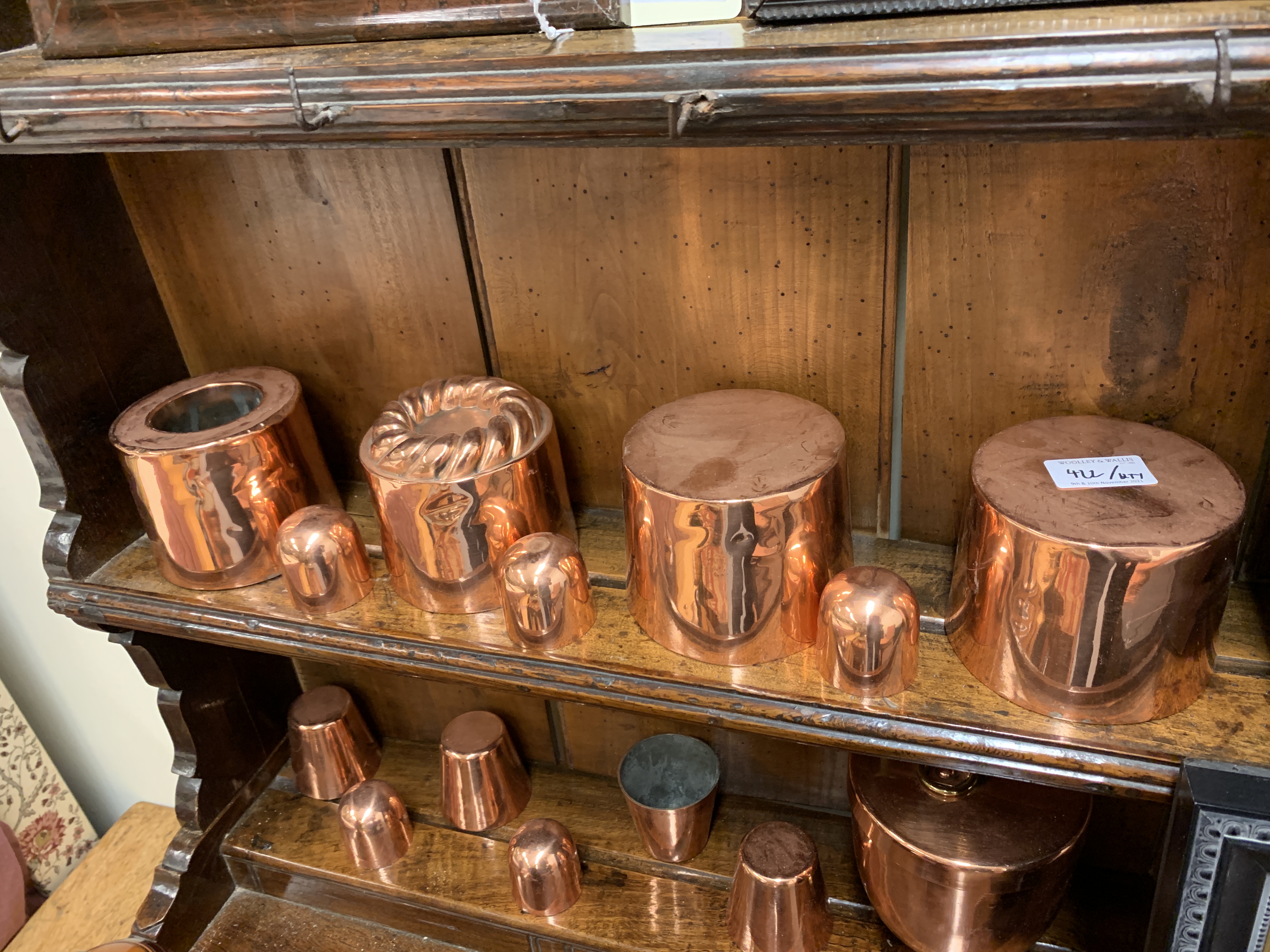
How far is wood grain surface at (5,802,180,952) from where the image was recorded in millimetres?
1213

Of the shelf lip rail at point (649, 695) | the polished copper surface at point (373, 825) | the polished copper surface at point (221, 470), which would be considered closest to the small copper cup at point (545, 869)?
the polished copper surface at point (373, 825)

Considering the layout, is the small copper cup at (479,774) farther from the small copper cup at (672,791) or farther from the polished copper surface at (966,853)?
the polished copper surface at (966,853)

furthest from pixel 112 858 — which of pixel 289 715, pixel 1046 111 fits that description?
pixel 1046 111

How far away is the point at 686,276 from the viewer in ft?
2.42

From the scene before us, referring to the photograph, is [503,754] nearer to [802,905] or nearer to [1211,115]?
[802,905]

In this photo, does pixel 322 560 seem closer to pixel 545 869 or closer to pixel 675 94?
pixel 545 869

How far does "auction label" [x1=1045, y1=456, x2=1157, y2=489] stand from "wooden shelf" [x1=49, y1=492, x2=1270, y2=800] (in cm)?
16

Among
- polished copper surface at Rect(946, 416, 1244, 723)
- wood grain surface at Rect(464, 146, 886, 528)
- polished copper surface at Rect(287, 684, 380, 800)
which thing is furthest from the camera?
polished copper surface at Rect(287, 684, 380, 800)

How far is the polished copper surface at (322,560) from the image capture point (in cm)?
77

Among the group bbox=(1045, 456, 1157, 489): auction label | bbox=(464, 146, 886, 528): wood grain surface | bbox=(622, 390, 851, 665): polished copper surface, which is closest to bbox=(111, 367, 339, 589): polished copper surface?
bbox=(464, 146, 886, 528): wood grain surface

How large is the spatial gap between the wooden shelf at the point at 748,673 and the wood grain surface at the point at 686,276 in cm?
15

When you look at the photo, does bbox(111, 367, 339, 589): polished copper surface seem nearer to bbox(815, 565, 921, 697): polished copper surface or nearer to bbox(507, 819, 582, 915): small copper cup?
bbox(507, 819, 582, 915): small copper cup

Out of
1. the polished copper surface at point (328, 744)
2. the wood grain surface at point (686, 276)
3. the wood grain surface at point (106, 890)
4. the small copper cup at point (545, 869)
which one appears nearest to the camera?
the wood grain surface at point (686, 276)

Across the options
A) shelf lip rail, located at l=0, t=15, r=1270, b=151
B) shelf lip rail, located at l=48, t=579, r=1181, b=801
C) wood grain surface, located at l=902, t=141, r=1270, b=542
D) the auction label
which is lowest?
shelf lip rail, located at l=48, t=579, r=1181, b=801
